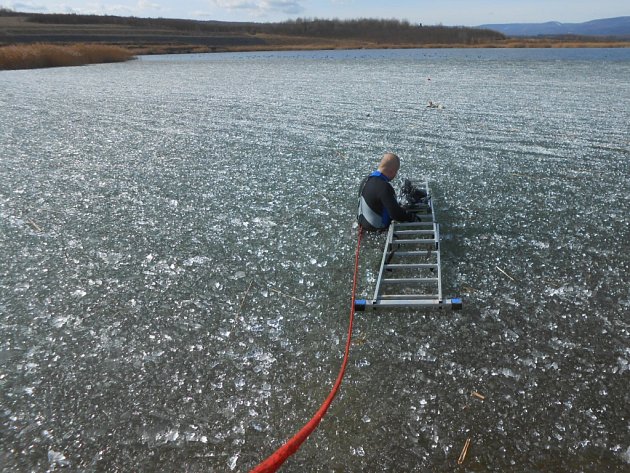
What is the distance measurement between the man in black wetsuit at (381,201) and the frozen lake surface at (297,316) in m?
0.21

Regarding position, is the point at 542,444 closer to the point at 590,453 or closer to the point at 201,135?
the point at 590,453

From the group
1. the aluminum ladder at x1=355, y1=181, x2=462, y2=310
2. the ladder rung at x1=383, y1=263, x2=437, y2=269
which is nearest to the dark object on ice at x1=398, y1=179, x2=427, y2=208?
the aluminum ladder at x1=355, y1=181, x2=462, y2=310

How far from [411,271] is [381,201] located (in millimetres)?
909

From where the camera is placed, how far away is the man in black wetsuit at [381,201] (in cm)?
502

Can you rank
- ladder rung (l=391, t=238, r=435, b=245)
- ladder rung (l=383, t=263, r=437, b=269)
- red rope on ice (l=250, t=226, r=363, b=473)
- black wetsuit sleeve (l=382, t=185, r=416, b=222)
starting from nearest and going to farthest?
red rope on ice (l=250, t=226, r=363, b=473) → ladder rung (l=383, t=263, r=437, b=269) → ladder rung (l=391, t=238, r=435, b=245) → black wetsuit sleeve (l=382, t=185, r=416, b=222)

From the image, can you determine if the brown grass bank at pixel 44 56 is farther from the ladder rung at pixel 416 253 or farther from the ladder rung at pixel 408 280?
the ladder rung at pixel 408 280

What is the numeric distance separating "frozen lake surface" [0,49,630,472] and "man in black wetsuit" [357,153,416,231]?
209 millimetres

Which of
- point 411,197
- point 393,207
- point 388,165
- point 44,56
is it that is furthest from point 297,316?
point 44,56

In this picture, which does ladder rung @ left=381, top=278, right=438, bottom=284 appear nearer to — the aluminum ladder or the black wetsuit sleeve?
the aluminum ladder

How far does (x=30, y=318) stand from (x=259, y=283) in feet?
6.34

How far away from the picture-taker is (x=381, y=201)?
503cm

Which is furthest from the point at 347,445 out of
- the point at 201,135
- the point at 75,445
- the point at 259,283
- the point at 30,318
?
the point at 201,135

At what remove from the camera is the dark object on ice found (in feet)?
18.5

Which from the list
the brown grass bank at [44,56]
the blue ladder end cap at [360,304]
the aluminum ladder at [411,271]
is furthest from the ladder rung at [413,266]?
the brown grass bank at [44,56]
